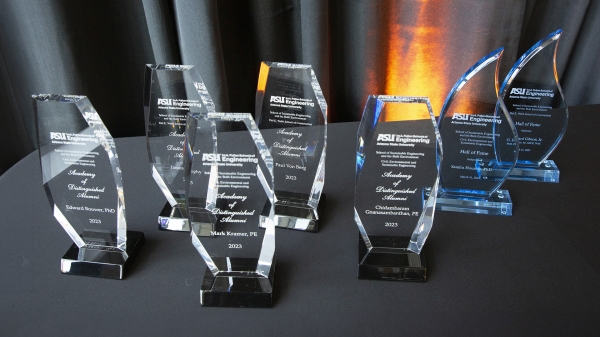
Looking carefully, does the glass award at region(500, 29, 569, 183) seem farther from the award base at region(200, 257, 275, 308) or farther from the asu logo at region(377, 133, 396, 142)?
the award base at region(200, 257, 275, 308)

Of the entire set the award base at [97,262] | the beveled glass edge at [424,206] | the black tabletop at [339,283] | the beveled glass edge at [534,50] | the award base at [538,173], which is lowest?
the black tabletop at [339,283]

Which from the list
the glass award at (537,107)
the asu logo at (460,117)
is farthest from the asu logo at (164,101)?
the glass award at (537,107)

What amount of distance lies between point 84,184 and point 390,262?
521 millimetres

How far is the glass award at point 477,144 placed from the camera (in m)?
0.85

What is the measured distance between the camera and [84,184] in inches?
31.0

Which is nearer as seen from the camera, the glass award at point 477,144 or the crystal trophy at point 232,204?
the crystal trophy at point 232,204

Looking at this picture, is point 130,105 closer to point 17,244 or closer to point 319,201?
point 17,244

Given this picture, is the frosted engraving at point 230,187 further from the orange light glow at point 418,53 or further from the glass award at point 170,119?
the orange light glow at point 418,53

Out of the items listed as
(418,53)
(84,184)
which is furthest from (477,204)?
(418,53)

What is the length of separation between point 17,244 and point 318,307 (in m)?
0.57

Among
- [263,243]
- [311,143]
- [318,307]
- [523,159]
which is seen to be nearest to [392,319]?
[318,307]

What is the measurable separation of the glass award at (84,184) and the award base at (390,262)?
1.33 feet

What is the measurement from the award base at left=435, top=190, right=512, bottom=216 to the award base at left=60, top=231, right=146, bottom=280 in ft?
1.98

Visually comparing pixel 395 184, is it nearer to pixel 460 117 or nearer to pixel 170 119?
pixel 460 117
